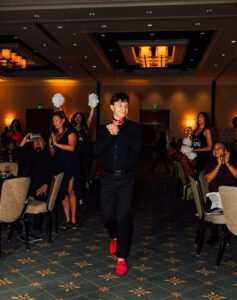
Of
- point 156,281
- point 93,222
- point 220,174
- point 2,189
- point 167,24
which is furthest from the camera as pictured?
point 167,24

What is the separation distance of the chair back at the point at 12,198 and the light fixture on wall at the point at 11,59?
328 inches

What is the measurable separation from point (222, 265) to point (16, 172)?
9.57 ft

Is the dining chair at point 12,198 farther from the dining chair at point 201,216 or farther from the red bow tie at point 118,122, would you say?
the dining chair at point 201,216

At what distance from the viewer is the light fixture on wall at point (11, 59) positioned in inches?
440

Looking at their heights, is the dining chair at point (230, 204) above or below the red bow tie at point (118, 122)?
below

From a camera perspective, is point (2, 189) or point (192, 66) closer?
point (2, 189)

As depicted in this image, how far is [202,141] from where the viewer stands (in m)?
6.22

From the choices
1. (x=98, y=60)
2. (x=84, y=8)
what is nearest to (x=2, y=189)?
(x=84, y=8)

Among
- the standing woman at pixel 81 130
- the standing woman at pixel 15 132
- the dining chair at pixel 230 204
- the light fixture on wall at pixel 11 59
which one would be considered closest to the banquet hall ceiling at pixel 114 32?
the light fixture on wall at pixel 11 59

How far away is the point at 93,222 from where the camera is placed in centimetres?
532

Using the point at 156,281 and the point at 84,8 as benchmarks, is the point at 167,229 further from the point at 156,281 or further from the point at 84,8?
the point at 84,8

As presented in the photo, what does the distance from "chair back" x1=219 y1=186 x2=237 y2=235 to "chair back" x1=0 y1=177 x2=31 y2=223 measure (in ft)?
6.05

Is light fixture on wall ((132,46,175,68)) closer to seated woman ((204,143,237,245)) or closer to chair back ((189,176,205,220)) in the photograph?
seated woman ((204,143,237,245))

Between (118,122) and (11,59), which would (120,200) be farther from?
(11,59)
